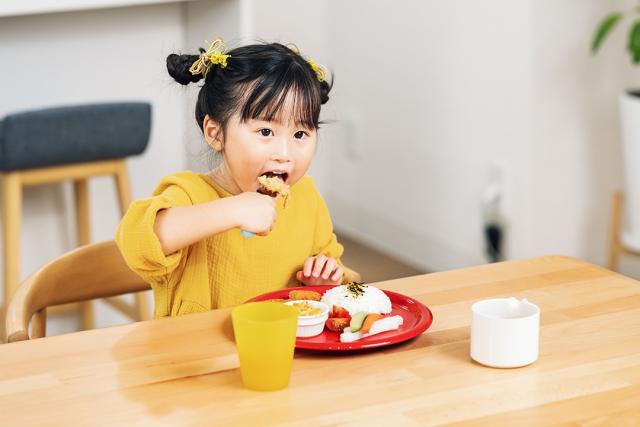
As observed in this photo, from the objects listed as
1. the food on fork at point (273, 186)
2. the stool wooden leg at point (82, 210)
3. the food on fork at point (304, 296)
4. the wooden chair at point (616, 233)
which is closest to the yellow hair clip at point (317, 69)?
the food on fork at point (273, 186)

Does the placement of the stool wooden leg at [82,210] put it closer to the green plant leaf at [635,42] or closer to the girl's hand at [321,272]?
the girl's hand at [321,272]

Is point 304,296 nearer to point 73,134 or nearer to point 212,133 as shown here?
point 212,133

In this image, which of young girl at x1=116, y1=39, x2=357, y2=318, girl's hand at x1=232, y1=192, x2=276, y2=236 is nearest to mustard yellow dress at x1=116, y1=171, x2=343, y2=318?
young girl at x1=116, y1=39, x2=357, y2=318

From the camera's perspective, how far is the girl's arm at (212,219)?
1.40 meters

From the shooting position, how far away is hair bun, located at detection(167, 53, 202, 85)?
1.65m

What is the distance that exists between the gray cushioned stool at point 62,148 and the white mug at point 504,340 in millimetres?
1664

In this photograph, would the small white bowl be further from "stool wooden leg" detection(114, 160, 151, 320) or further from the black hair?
"stool wooden leg" detection(114, 160, 151, 320)

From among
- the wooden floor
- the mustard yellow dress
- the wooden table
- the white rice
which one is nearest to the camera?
the wooden table

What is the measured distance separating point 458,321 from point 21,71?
1978mm

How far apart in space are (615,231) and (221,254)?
1966mm

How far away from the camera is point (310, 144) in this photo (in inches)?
63.2

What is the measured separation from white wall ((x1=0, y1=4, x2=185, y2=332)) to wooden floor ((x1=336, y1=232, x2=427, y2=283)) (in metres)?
0.87

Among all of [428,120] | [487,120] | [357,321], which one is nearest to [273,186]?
[357,321]

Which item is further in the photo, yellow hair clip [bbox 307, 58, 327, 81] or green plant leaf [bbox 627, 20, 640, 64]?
green plant leaf [bbox 627, 20, 640, 64]
